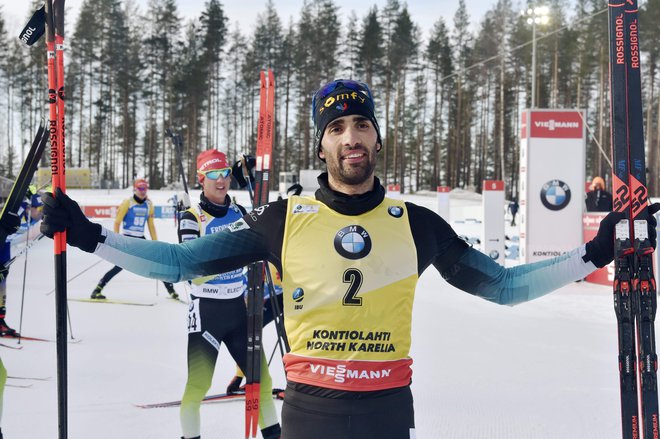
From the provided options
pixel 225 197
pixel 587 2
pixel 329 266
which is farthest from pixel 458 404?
pixel 587 2

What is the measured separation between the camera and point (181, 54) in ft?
132

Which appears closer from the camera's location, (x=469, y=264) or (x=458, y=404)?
(x=469, y=264)

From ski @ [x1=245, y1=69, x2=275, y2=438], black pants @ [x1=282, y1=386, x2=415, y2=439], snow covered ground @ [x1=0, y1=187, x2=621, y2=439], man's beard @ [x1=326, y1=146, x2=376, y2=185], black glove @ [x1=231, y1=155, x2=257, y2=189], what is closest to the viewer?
black pants @ [x1=282, y1=386, x2=415, y2=439]

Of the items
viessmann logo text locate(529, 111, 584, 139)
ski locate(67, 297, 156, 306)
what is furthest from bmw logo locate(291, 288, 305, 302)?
viessmann logo text locate(529, 111, 584, 139)

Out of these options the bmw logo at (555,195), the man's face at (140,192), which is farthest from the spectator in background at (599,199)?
the man's face at (140,192)

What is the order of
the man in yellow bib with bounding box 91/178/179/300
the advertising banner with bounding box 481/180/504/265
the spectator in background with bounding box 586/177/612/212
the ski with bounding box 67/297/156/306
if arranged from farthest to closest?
1. the advertising banner with bounding box 481/180/504/265
2. the spectator in background with bounding box 586/177/612/212
3. the man in yellow bib with bounding box 91/178/179/300
4. the ski with bounding box 67/297/156/306

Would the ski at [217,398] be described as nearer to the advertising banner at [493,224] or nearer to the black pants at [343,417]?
the black pants at [343,417]

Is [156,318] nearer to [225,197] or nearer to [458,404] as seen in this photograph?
Result: [225,197]

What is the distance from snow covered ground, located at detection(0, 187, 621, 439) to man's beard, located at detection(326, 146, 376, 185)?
2.60 m

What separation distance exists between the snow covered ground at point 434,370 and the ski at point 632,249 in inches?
65.6

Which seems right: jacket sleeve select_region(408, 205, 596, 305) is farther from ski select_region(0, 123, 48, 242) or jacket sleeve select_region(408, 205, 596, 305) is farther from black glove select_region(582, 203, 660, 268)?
ski select_region(0, 123, 48, 242)

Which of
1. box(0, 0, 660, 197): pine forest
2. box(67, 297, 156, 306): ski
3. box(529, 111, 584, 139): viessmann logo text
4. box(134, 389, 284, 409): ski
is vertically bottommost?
box(134, 389, 284, 409): ski

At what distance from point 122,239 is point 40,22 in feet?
3.58

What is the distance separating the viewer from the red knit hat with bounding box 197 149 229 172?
416 centimetres
